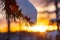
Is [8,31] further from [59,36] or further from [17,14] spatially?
[17,14]

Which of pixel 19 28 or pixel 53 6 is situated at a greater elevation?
pixel 53 6

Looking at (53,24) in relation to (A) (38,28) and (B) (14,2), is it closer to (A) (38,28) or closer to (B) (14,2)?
(A) (38,28)

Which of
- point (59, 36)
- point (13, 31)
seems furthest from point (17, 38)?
point (59, 36)

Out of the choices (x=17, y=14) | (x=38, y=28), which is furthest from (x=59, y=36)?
(x=17, y=14)

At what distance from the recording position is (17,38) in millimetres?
6652

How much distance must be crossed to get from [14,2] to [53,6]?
585cm

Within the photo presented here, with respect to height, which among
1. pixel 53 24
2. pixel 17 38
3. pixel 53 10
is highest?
pixel 53 10

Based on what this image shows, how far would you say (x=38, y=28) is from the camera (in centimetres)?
616

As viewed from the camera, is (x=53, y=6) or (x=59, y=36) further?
(x=53, y=6)

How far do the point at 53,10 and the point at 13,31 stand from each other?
1443 mm

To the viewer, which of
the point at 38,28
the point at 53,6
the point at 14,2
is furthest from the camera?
the point at 53,6

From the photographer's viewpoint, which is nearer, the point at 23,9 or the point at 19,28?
the point at 23,9

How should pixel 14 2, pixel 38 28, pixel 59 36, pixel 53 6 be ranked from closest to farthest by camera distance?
pixel 14 2
pixel 59 36
pixel 38 28
pixel 53 6

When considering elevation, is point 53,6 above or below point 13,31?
above
